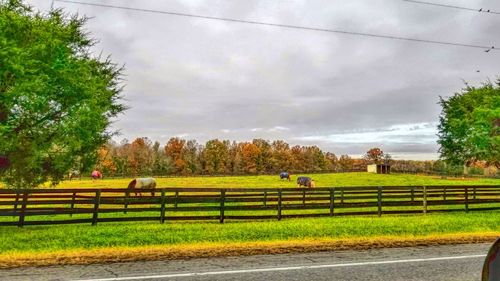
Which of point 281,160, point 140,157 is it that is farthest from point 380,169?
point 140,157

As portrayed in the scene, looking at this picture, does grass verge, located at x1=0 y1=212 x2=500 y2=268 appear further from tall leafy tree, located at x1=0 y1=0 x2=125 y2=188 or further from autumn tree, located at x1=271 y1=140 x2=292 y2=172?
autumn tree, located at x1=271 y1=140 x2=292 y2=172

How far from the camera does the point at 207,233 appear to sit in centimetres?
1292

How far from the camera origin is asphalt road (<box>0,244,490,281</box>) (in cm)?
750

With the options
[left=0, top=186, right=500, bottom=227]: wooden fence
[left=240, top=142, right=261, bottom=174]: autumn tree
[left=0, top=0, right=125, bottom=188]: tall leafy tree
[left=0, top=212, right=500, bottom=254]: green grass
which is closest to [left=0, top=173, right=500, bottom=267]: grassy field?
[left=0, top=212, right=500, bottom=254]: green grass

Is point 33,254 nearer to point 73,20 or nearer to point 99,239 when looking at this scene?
point 99,239

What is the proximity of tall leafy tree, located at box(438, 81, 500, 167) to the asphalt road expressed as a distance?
1703 centimetres

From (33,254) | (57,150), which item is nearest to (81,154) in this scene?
(57,150)

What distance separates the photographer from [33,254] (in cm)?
956

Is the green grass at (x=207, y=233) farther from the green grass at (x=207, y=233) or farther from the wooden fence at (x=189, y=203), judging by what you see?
the wooden fence at (x=189, y=203)

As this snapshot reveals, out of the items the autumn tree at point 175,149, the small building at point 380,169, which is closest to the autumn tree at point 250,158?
the autumn tree at point 175,149

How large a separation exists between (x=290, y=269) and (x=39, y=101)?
10.7 meters

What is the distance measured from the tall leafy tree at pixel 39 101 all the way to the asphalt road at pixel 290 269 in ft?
24.3

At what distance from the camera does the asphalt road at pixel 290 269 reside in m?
7.50

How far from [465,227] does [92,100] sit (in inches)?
606
